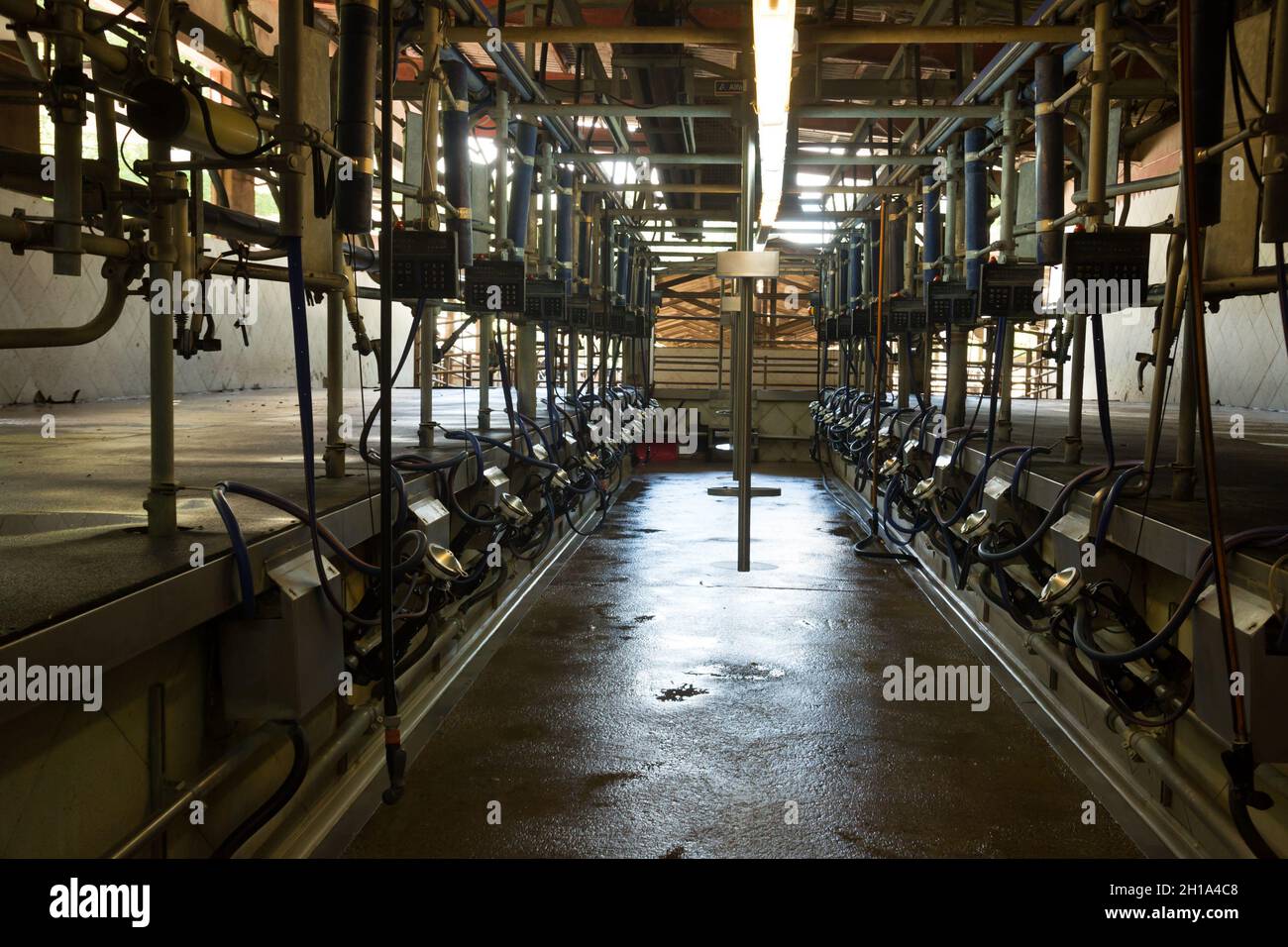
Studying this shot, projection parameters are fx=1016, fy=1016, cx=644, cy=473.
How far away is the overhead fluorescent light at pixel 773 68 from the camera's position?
2.46 m

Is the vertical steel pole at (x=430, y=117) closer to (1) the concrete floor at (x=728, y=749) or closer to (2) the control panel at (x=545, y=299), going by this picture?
(1) the concrete floor at (x=728, y=749)

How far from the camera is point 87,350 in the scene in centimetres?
788

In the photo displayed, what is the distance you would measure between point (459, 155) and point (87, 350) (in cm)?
489

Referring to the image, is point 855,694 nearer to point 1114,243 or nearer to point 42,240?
point 1114,243

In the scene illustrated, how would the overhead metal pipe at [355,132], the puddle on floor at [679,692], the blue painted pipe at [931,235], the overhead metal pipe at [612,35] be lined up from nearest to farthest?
the overhead metal pipe at [355,132] → the puddle on floor at [679,692] → the overhead metal pipe at [612,35] → the blue painted pipe at [931,235]

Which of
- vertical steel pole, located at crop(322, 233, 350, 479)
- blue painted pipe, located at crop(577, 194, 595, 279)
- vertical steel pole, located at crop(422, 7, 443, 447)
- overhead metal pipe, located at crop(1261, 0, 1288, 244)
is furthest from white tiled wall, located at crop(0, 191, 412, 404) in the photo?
overhead metal pipe, located at crop(1261, 0, 1288, 244)

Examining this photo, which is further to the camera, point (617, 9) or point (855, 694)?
point (617, 9)

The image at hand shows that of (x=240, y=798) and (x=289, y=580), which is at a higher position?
(x=289, y=580)

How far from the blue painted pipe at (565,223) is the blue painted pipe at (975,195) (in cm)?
284

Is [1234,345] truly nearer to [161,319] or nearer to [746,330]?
[746,330]

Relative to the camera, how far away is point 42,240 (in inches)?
74.3

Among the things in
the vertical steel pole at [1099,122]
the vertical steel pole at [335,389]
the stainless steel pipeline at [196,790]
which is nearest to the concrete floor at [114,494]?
the vertical steel pole at [335,389]
